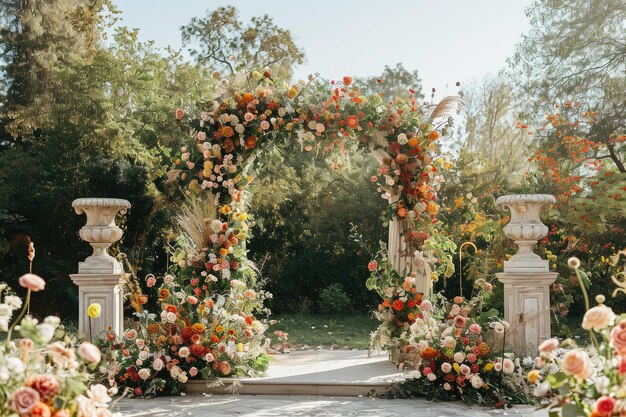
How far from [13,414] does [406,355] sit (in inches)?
196

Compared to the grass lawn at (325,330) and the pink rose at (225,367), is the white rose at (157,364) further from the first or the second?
the grass lawn at (325,330)

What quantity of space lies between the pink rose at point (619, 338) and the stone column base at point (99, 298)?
16.7 feet

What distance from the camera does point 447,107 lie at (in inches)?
260

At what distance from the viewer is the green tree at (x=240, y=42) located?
1761cm

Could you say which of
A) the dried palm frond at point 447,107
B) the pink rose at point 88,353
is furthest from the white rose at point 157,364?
the pink rose at point 88,353

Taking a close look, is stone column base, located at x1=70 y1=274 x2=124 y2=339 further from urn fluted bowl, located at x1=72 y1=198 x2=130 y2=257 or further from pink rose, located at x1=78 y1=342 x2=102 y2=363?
pink rose, located at x1=78 y1=342 x2=102 y2=363

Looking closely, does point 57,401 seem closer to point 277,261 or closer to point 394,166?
point 394,166

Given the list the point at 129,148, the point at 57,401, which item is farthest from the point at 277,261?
the point at 57,401

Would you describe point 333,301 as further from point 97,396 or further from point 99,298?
point 97,396

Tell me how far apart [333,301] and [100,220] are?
7904 mm

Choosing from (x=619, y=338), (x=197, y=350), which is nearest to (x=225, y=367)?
(x=197, y=350)

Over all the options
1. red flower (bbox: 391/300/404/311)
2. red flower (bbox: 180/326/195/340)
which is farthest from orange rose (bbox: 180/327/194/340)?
red flower (bbox: 391/300/404/311)

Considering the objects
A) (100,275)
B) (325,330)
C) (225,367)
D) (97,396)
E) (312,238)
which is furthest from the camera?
(312,238)

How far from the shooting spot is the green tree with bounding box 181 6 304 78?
17.6m
